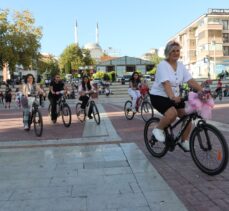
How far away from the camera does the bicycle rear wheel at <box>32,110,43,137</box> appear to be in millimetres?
9742

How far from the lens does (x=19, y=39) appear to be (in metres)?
42.2

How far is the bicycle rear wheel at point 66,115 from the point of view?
11594 millimetres

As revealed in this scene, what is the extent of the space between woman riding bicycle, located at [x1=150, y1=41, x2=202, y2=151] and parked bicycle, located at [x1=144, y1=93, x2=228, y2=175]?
12 centimetres

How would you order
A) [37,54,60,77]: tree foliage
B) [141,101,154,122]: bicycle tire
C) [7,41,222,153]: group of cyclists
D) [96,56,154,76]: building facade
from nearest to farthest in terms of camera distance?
[7,41,222,153]: group of cyclists, [141,101,154,122]: bicycle tire, [37,54,60,77]: tree foliage, [96,56,154,76]: building facade

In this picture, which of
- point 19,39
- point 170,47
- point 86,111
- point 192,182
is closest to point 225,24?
point 19,39

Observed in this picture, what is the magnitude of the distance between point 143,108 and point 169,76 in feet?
23.0

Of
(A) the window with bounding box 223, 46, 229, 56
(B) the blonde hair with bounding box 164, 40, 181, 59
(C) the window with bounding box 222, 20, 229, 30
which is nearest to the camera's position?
(B) the blonde hair with bounding box 164, 40, 181, 59

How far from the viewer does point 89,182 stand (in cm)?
499

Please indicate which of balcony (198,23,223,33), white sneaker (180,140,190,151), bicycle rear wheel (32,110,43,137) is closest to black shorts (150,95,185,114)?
white sneaker (180,140,190,151)

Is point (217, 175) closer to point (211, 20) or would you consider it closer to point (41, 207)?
point (41, 207)

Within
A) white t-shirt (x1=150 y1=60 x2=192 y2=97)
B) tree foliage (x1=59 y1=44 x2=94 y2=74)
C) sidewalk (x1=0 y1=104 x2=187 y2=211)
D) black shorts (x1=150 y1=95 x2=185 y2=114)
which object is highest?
tree foliage (x1=59 y1=44 x2=94 y2=74)

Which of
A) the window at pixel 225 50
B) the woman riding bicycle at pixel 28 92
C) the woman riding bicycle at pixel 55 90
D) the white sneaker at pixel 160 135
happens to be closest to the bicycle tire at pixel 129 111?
the woman riding bicycle at pixel 55 90

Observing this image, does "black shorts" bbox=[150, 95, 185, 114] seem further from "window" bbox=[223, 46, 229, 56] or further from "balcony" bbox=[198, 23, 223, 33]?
"window" bbox=[223, 46, 229, 56]

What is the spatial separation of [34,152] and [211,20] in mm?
83429
